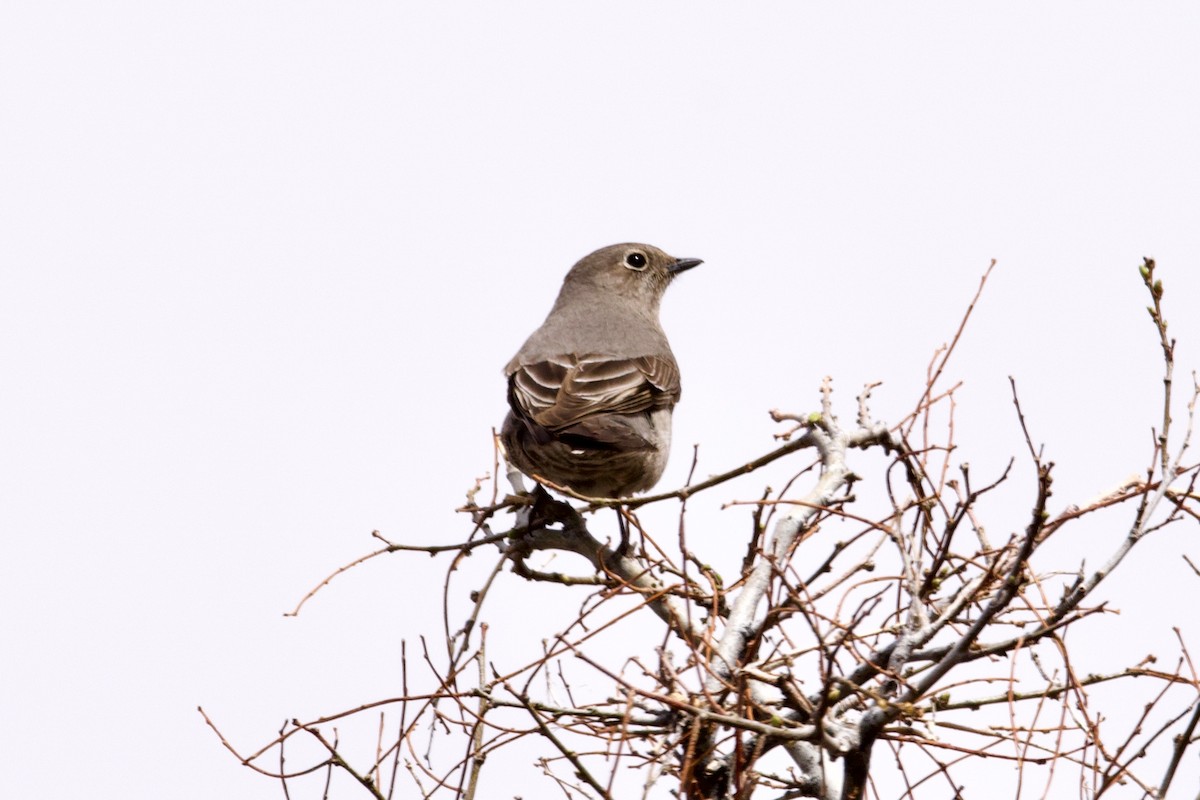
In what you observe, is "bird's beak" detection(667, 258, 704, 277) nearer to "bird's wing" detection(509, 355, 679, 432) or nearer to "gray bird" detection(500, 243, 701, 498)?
"gray bird" detection(500, 243, 701, 498)

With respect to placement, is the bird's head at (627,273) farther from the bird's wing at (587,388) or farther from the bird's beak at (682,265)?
the bird's wing at (587,388)

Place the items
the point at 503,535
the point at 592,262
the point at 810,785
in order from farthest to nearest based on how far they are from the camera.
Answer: the point at 592,262
the point at 503,535
the point at 810,785

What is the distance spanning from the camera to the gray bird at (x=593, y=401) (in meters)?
8.16

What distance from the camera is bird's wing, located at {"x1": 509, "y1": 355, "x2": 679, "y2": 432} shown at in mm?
8336

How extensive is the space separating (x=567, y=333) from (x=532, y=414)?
1882mm

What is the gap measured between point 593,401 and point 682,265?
374cm

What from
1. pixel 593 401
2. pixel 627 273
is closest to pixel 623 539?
pixel 593 401

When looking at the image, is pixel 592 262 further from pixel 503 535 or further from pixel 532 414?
pixel 503 535

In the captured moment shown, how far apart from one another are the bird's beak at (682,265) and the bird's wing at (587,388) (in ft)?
7.84

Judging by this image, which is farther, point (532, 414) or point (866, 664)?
point (532, 414)

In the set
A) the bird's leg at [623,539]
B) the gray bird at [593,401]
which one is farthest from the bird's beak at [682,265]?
the bird's leg at [623,539]

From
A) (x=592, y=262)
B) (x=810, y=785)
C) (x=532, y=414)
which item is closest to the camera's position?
(x=810, y=785)

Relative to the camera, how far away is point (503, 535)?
672cm

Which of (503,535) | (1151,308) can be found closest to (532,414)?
(503,535)
